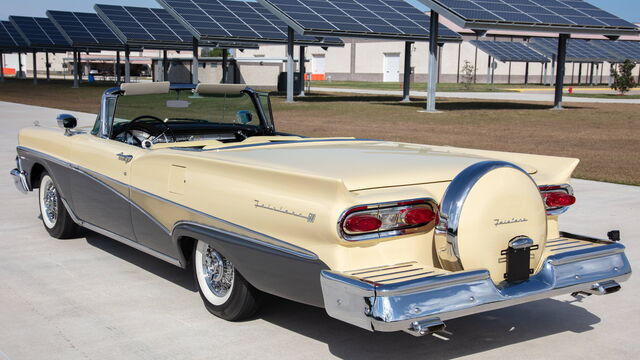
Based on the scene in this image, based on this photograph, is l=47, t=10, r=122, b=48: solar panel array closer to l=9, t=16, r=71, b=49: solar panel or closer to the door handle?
l=9, t=16, r=71, b=49: solar panel

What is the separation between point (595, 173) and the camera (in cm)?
1154

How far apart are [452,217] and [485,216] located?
0.62 ft

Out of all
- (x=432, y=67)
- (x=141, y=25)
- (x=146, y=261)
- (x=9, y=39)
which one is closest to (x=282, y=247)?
(x=146, y=261)

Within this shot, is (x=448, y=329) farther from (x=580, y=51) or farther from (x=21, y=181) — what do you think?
(x=580, y=51)

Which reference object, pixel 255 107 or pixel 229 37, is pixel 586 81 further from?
pixel 255 107

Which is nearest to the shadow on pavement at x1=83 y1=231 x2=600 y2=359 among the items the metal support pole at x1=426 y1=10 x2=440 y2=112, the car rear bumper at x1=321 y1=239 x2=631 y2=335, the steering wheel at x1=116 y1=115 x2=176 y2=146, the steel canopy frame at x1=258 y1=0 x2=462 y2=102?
the car rear bumper at x1=321 y1=239 x2=631 y2=335

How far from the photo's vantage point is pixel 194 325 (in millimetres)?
4652

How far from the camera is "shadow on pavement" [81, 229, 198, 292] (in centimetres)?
561

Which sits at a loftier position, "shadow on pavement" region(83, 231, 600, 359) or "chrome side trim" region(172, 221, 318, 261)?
"chrome side trim" region(172, 221, 318, 261)

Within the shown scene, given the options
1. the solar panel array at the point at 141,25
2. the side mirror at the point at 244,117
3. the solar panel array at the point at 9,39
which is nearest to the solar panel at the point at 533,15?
the side mirror at the point at 244,117

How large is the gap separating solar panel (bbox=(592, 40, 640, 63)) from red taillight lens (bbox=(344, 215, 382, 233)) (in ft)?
200

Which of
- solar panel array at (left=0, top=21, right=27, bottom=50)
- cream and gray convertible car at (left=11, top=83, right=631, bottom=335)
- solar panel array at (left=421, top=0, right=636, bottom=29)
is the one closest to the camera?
cream and gray convertible car at (left=11, top=83, right=631, bottom=335)

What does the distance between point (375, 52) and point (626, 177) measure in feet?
226

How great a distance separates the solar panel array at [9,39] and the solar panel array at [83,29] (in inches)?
303
